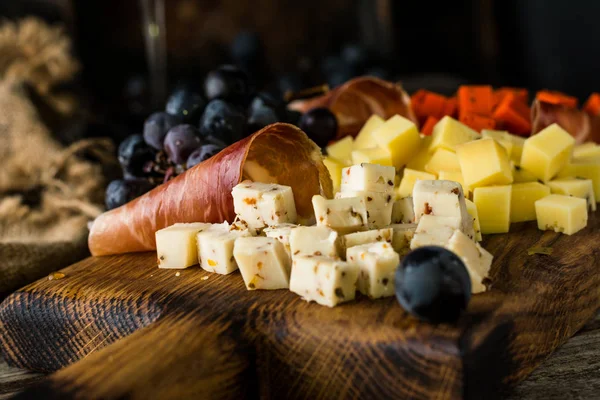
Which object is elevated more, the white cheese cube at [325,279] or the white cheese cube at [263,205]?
the white cheese cube at [263,205]

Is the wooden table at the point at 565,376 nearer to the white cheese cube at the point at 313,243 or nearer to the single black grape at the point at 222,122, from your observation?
the white cheese cube at the point at 313,243

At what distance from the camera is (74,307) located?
103 centimetres

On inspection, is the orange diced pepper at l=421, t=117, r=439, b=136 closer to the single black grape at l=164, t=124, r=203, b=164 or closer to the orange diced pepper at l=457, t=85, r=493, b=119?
the orange diced pepper at l=457, t=85, r=493, b=119

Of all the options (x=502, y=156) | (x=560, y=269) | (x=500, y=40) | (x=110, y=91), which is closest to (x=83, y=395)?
(x=560, y=269)

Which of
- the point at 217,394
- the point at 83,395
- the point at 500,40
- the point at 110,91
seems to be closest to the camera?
the point at 83,395

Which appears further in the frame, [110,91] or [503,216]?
[110,91]

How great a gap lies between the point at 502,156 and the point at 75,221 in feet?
2.98

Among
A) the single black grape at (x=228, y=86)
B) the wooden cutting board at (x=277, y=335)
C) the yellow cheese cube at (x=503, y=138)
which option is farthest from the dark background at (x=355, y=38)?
the wooden cutting board at (x=277, y=335)

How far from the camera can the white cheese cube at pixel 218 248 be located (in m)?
1.04

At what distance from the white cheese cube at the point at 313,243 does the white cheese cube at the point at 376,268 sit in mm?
32

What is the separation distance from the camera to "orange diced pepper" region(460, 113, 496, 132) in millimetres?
1607

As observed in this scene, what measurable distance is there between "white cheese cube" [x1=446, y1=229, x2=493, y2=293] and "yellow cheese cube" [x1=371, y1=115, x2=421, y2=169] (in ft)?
1.47

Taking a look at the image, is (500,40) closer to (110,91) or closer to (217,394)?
(110,91)

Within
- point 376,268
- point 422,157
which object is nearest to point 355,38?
point 422,157
